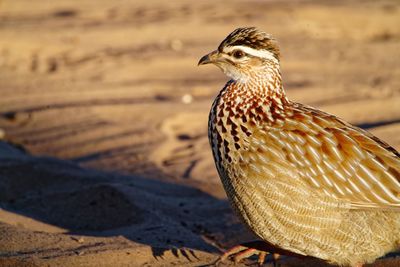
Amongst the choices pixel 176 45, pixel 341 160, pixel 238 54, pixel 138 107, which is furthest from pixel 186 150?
pixel 176 45

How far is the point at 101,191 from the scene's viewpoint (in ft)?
28.0

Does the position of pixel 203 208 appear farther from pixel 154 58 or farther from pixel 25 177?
pixel 154 58

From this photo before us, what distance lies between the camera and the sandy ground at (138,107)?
7797mm

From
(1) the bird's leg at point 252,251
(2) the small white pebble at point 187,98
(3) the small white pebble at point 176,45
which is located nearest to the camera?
(1) the bird's leg at point 252,251

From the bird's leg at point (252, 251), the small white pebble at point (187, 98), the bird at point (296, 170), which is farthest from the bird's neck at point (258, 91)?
the small white pebble at point (187, 98)

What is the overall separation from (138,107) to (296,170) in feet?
20.4

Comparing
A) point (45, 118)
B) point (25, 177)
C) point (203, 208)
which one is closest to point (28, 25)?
point (45, 118)

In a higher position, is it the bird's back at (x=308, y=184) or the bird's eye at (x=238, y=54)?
the bird's eye at (x=238, y=54)

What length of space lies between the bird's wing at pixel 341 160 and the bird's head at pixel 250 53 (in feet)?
1.51

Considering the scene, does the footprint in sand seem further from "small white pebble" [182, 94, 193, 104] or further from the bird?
the bird

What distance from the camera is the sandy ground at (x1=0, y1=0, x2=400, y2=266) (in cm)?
780

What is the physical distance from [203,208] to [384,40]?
33.7ft

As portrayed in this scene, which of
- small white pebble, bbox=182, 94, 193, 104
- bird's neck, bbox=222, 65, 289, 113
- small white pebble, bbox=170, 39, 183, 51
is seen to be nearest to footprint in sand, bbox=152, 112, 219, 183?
small white pebble, bbox=182, 94, 193, 104

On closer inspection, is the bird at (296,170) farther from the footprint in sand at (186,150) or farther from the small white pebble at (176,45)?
the small white pebble at (176,45)
